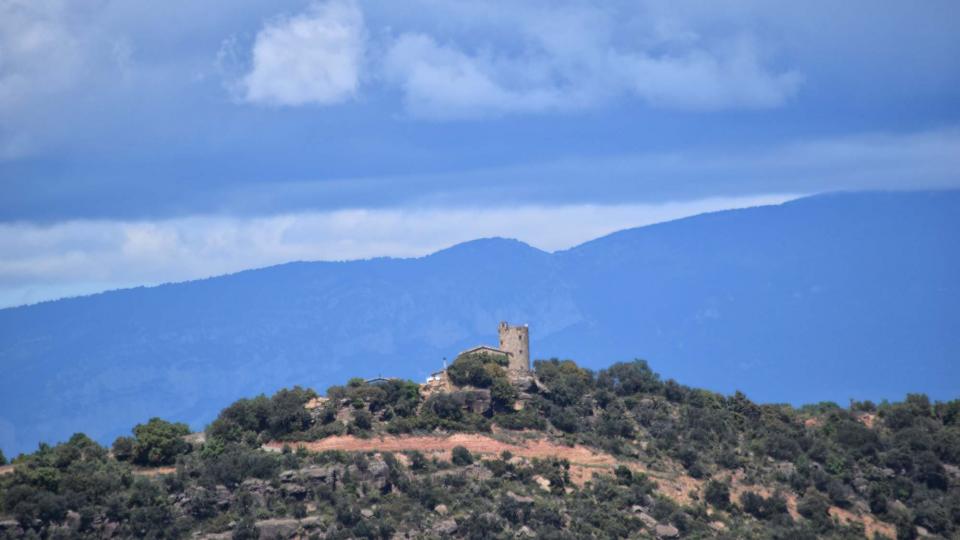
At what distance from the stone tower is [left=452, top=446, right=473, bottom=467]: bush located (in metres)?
18.4

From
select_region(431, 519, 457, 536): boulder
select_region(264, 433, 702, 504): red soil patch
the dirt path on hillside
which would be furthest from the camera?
the dirt path on hillside

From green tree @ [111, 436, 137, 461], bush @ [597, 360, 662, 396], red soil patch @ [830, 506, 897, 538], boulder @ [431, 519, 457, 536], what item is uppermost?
bush @ [597, 360, 662, 396]

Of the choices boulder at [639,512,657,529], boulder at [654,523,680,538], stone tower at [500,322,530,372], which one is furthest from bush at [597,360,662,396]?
boulder at [654,523,680,538]

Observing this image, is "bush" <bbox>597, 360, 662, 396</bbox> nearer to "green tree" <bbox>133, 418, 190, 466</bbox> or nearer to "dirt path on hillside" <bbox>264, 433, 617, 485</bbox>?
"dirt path on hillside" <bbox>264, 433, 617, 485</bbox>

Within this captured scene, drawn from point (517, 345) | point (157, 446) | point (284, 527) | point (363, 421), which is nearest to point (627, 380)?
point (517, 345)

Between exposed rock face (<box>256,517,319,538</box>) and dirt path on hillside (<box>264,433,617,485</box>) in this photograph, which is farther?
dirt path on hillside (<box>264,433,617,485</box>)

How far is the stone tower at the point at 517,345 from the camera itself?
11612 centimetres

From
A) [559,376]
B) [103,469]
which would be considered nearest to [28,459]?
[103,469]

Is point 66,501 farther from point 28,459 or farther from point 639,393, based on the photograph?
point 639,393

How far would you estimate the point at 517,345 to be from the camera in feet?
382

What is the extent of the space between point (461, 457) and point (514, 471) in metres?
3.76

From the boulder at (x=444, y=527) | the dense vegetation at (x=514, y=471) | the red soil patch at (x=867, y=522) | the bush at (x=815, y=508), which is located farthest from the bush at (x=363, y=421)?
the red soil patch at (x=867, y=522)

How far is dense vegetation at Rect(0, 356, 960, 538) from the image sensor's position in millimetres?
87375

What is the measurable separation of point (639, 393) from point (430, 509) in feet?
103
